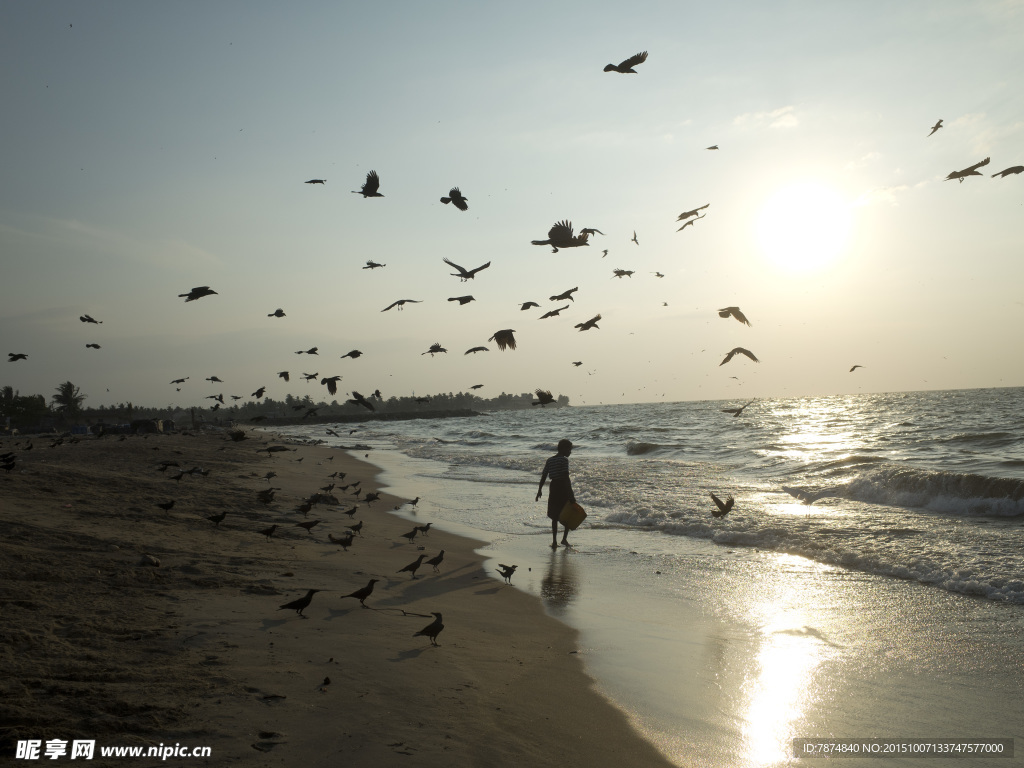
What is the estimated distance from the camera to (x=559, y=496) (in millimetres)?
12438

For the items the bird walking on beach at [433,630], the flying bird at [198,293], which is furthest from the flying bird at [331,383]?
the bird walking on beach at [433,630]

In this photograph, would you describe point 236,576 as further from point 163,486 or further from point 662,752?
point 163,486

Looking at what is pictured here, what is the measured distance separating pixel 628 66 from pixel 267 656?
10.0 m

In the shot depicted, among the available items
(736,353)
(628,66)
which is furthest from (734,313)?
(628,66)

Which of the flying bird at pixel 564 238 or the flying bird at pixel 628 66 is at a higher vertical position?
the flying bird at pixel 628 66

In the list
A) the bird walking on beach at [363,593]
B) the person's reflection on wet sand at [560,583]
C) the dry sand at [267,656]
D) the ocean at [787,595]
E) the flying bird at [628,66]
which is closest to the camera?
the dry sand at [267,656]

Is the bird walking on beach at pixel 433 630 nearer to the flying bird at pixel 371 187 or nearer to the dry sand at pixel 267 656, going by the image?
the dry sand at pixel 267 656

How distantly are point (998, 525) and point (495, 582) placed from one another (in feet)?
35.1

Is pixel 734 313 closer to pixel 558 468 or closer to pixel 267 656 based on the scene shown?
pixel 558 468

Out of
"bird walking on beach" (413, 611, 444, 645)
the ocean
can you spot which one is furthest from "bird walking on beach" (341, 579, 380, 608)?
the ocean

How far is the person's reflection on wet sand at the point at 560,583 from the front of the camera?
Answer: 8.31 m

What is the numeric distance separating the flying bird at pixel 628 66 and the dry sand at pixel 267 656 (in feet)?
27.4

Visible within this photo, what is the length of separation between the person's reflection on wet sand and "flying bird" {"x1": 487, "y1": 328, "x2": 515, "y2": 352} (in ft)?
11.5

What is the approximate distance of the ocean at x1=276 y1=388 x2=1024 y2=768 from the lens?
5.03m
